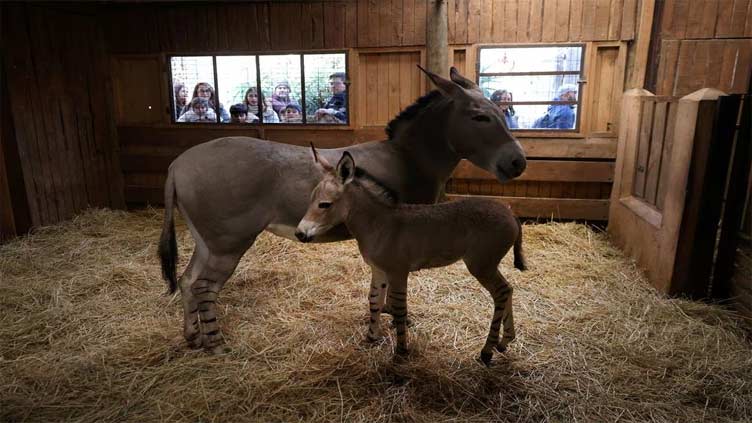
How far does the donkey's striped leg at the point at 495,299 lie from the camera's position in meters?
2.73

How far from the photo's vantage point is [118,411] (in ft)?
8.53

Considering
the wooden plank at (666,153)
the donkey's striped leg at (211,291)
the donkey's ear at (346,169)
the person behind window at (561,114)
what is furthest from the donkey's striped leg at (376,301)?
the person behind window at (561,114)

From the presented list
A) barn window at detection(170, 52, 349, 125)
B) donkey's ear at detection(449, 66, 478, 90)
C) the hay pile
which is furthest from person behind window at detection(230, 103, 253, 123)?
donkey's ear at detection(449, 66, 478, 90)

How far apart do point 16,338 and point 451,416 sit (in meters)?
3.28

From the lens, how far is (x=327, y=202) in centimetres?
255

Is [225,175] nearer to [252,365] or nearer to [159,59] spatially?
[252,365]

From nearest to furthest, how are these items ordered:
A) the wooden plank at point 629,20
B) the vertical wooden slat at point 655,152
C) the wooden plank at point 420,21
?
1. the vertical wooden slat at point 655,152
2. the wooden plank at point 629,20
3. the wooden plank at point 420,21

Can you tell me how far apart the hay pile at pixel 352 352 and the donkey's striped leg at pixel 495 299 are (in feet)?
0.42

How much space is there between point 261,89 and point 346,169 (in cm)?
429

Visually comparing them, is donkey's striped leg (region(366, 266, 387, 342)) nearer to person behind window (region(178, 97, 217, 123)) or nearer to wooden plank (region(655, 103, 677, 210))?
wooden plank (region(655, 103, 677, 210))

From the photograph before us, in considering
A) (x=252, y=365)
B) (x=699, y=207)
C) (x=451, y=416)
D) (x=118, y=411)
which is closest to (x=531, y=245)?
(x=699, y=207)

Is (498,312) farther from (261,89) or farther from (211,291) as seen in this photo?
(261,89)

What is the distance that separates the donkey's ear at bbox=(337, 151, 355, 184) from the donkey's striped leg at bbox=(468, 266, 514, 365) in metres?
0.92

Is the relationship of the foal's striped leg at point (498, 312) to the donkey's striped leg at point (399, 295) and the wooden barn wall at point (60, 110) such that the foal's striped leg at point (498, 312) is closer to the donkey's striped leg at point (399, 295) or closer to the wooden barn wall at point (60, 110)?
the donkey's striped leg at point (399, 295)
